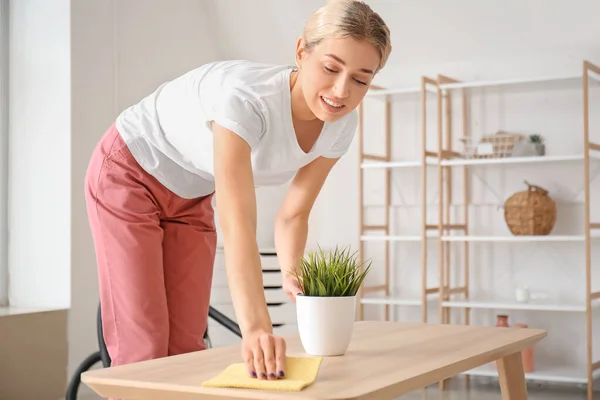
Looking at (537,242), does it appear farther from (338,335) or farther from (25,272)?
(338,335)

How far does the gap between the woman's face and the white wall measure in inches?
100

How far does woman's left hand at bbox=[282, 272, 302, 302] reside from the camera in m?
1.61

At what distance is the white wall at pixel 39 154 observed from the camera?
3.88 m

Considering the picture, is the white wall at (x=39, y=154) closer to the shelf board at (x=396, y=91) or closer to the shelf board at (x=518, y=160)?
the shelf board at (x=396, y=91)

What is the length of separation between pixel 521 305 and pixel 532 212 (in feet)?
1.45

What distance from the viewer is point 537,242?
4328mm

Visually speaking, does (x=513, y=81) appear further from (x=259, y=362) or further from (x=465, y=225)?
(x=259, y=362)

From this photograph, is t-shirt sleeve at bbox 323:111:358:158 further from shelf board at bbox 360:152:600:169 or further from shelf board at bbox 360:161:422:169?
shelf board at bbox 360:161:422:169

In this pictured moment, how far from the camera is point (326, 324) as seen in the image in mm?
1438

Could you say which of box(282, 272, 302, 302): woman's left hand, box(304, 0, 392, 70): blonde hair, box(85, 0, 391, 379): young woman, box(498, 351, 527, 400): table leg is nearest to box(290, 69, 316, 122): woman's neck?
box(85, 0, 391, 379): young woman

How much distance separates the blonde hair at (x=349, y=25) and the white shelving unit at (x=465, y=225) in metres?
2.54

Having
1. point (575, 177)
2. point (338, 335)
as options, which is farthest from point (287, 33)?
point (338, 335)

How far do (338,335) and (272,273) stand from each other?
3.08m

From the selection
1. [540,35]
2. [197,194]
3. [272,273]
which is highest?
[540,35]
